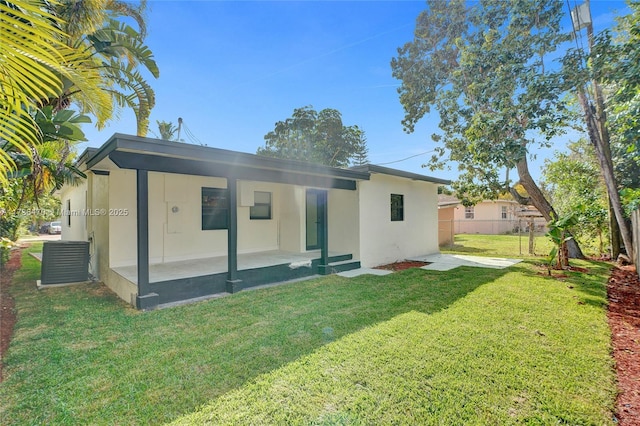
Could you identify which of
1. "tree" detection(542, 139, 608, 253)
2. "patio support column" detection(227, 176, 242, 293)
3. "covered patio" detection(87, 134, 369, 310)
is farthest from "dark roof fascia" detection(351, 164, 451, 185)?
"tree" detection(542, 139, 608, 253)

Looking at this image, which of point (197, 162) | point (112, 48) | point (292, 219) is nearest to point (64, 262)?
point (197, 162)

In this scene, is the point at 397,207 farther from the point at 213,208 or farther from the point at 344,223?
the point at 213,208

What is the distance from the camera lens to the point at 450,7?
43.6 feet

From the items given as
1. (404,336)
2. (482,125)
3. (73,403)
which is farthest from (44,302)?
(482,125)

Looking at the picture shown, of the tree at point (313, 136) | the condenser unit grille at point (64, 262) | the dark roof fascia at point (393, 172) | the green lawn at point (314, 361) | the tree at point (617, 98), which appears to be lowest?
the green lawn at point (314, 361)

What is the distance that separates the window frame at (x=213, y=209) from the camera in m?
8.54

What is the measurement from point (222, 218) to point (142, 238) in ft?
12.9

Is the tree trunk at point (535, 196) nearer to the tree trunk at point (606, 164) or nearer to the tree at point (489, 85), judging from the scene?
the tree at point (489, 85)

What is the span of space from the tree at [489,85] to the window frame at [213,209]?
26.7 ft

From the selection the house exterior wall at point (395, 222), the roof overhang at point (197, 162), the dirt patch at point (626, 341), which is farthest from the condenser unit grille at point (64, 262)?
the dirt patch at point (626, 341)

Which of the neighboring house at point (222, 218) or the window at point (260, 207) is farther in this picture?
the window at point (260, 207)

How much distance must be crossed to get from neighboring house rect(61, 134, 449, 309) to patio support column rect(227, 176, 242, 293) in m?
0.02

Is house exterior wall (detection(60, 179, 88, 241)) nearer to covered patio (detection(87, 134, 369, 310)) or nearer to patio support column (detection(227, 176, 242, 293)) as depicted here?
covered patio (detection(87, 134, 369, 310))

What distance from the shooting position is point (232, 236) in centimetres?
615
